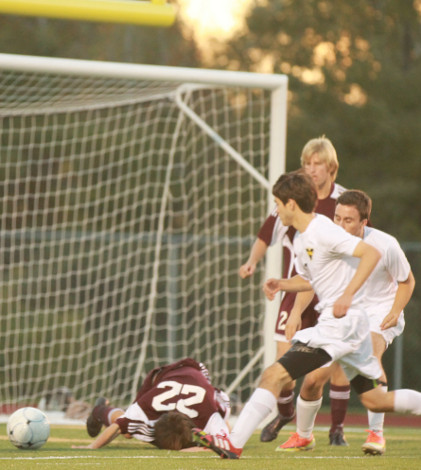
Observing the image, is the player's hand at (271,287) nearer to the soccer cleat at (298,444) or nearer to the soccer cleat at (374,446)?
the soccer cleat at (298,444)

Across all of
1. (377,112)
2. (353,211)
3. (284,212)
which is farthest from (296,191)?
(377,112)

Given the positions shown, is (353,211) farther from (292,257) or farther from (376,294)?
(292,257)

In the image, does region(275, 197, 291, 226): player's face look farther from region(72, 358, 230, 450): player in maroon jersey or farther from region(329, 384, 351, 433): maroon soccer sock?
region(329, 384, 351, 433): maroon soccer sock

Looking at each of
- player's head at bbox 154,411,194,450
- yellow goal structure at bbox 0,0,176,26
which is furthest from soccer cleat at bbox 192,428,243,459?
yellow goal structure at bbox 0,0,176,26

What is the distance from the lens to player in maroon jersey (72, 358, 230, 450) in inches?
229

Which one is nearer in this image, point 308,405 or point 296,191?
point 296,191

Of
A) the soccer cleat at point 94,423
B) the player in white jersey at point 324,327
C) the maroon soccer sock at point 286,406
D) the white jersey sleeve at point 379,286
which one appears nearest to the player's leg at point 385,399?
the player in white jersey at point 324,327

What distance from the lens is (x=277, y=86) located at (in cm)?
904

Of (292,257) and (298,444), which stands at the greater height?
(292,257)

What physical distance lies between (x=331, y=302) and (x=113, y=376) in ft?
24.0

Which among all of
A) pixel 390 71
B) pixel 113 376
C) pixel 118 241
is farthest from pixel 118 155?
pixel 390 71

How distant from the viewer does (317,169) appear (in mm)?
6852

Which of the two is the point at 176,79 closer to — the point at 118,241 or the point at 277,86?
the point at 277,86

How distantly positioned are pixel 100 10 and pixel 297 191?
1856 mm
